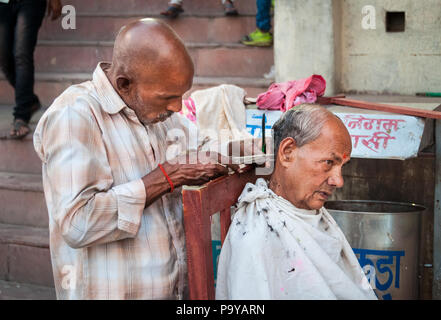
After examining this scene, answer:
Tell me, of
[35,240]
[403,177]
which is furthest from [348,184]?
[35,240]

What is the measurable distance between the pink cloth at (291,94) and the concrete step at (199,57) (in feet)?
4.13

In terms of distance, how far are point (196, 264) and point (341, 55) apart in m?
3.14

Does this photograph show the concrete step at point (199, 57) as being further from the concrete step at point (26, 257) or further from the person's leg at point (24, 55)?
the concrete step at point (26, 257)

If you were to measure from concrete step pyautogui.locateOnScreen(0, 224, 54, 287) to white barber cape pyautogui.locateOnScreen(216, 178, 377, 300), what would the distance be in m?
2.44

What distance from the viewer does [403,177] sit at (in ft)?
13.6

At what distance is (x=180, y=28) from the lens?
17.7 ft

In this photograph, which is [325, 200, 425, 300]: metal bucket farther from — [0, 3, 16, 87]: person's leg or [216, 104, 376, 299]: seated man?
[0, 3, 16, 87]: person's leg

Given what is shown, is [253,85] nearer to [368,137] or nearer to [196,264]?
[368,137]

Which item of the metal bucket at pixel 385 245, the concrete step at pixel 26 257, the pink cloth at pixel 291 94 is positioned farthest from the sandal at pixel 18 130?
the metal bucket at pixel 385 245

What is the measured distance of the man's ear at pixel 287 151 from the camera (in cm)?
209

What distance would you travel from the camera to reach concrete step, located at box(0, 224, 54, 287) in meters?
4.15

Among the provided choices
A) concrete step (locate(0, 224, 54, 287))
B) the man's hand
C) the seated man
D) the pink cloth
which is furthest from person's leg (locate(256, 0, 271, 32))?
the seated man

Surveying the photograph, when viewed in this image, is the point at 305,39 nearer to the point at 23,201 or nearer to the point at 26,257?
the point at 23,201

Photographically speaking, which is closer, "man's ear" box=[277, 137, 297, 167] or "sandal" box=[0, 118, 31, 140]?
"man's ear" box=[277, 137, 297, 167]
